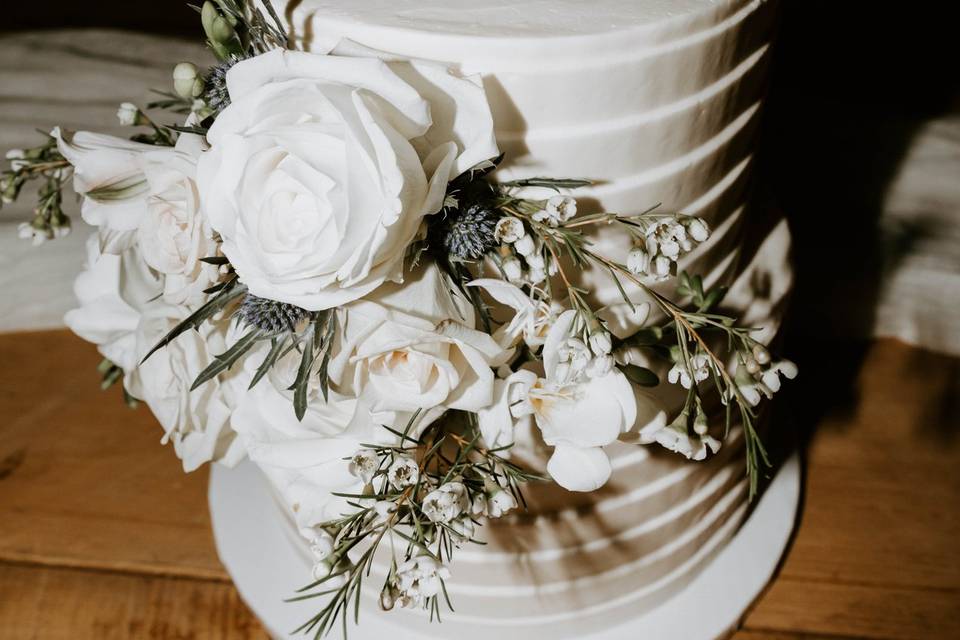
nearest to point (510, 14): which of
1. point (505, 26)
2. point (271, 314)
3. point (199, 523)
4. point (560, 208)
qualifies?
point (505, 26)

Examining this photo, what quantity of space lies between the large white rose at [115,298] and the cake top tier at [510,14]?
10.0 inches

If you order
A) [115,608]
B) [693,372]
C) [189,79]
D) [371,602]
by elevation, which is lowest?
[115,608]

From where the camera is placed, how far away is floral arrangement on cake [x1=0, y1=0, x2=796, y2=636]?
0.43 m

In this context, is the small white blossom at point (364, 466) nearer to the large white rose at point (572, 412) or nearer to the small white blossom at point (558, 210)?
the large white rose at point (572, 412)

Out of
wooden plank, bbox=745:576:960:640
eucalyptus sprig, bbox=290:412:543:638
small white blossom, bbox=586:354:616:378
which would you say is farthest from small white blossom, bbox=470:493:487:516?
wooden plank, bbox=745:576:960:640

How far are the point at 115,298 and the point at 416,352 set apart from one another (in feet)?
1.09

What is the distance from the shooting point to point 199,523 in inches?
38.5

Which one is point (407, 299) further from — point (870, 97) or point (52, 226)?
point (870, 97)

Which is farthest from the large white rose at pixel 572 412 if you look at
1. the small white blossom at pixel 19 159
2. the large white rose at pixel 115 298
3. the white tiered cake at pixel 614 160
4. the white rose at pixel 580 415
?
the small white blossom at pixel 19 159

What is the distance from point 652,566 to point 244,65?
1.90 ft

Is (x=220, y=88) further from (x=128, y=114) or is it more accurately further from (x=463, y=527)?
(x=463, y=527)

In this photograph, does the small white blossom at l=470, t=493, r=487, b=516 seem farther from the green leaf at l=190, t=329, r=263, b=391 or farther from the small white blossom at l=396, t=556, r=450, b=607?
the green leaf at l=190, t=329, r=263, b=391

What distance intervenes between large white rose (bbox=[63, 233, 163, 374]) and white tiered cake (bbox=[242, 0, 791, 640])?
24 cm

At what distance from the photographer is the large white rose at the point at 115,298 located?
0.65 meters
